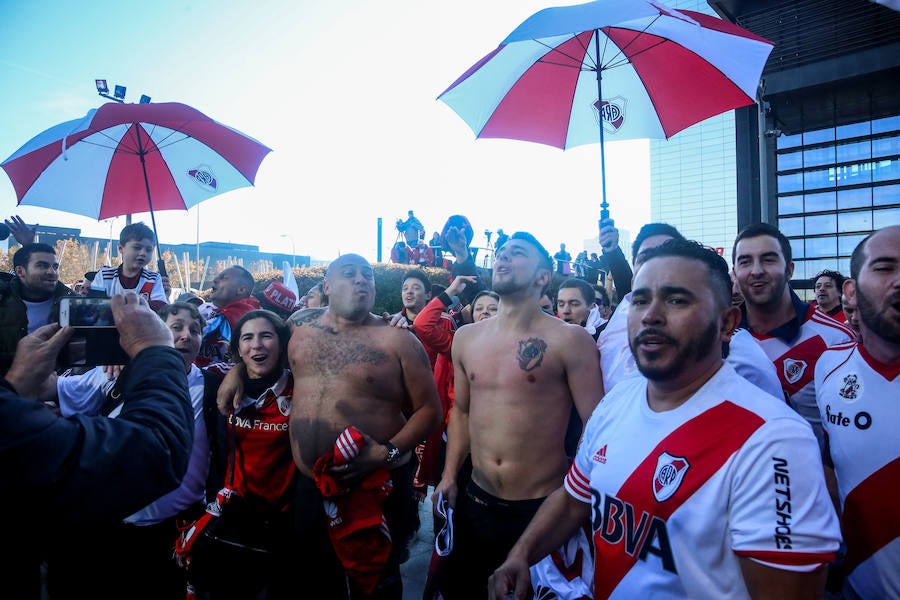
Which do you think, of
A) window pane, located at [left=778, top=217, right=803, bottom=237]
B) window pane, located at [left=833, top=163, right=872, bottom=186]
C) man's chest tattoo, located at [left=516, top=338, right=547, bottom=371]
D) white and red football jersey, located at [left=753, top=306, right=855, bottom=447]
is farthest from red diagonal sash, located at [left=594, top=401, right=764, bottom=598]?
window pane, located at [left=833, top=163, right=872, bottom=186]

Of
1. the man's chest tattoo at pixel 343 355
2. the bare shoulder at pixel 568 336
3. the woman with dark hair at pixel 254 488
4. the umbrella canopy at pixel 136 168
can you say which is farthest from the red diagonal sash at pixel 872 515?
the umbrella canopy at pixel 136 168

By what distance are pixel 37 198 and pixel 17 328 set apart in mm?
4243

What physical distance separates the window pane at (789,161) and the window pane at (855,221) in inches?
71.5

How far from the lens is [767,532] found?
112cm

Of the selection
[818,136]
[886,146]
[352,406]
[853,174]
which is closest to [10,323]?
[352,406]

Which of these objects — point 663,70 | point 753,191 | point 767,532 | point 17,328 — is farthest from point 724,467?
point 753,191

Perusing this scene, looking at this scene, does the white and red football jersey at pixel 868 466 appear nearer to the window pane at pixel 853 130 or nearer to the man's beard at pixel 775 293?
the man's beard at pixel 775 293

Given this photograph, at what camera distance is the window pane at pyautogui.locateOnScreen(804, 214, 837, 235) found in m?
13.4

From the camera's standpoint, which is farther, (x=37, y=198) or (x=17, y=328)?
(x=37, y=198)

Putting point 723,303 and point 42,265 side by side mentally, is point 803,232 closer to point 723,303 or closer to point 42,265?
point 723,303

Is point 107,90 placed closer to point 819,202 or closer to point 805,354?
point 805,354

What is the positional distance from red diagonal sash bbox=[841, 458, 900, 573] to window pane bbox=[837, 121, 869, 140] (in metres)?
15.6

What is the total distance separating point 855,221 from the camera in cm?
1315

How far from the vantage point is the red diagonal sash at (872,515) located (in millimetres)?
1596
